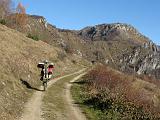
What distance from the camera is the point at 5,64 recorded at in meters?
32.5

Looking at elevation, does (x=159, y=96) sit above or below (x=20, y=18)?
below

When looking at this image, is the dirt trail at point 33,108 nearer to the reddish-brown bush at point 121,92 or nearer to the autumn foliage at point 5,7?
the reddish-brown bush at point 121,92

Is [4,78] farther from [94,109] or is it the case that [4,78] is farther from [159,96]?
[159,96]

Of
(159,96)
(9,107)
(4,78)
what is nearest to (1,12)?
(159,96)

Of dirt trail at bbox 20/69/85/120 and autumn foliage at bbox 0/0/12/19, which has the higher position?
autumn foliage at bbox 0/0/12/19

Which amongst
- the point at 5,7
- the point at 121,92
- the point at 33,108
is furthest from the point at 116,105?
the point at 5,7

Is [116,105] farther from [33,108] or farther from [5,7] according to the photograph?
[5,7]

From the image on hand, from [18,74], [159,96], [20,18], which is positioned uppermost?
[20,18]

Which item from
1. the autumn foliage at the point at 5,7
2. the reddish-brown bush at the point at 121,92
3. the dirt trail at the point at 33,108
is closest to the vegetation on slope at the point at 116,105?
the reddish-brown bush at the point at 121,92

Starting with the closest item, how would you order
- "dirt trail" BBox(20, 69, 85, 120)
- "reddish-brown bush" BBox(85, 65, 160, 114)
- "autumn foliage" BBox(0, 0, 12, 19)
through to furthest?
"dirt trail" BBox(20, 69, 85, 120) → "reddish-brown bush" BBox(85, 65, 160, 114) → "autumn foliage" BBox(0, 0, 12, 19)

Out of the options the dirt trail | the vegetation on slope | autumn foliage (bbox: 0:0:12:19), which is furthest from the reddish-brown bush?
autumn foliage (bbox: 0:0:12:19)

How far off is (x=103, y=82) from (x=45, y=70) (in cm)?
584

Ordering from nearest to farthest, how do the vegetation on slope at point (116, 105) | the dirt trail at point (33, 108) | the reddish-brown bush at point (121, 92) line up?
the dirt trail at point (33, 108), the vegetation on slope at point (116, 105), the reddish-brown bush at point (121, 92)

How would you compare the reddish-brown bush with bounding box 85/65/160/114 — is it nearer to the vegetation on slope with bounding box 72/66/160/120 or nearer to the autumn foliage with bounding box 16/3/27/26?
the vegetation on slope with bounding box 72/66/160/120
